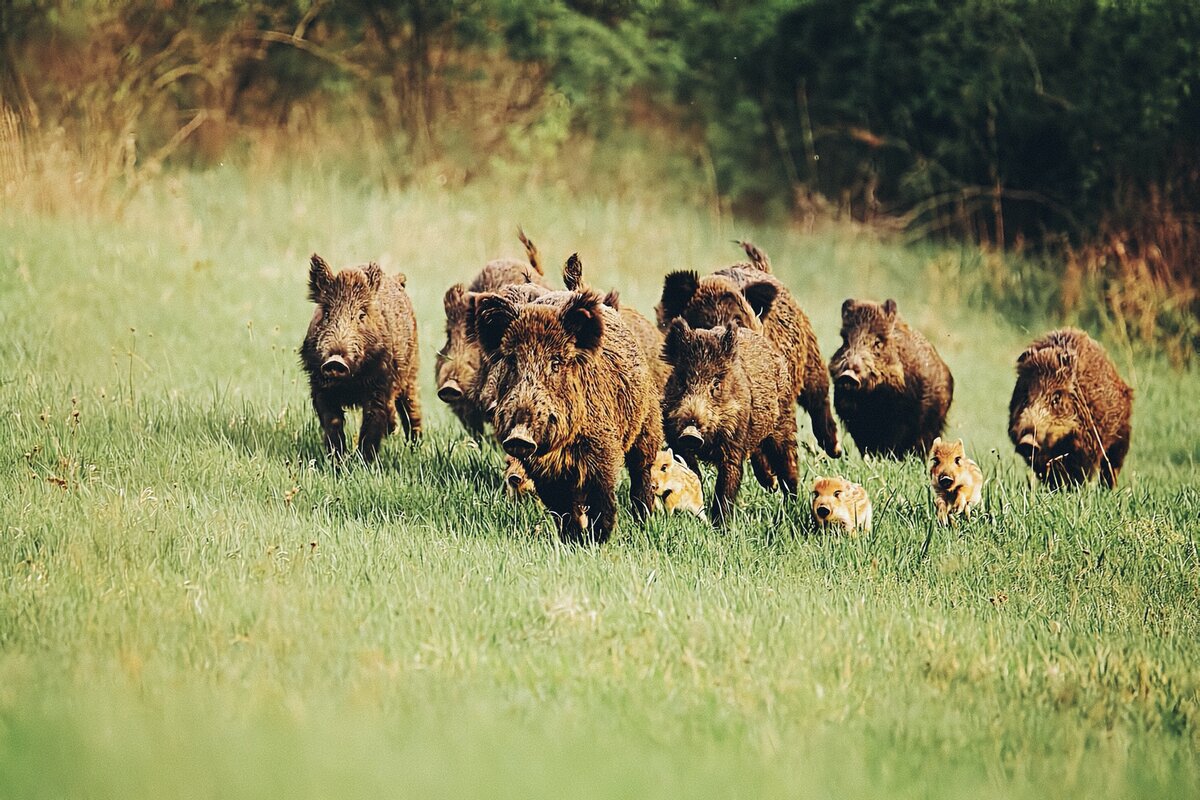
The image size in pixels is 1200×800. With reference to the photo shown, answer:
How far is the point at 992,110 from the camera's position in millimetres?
16062

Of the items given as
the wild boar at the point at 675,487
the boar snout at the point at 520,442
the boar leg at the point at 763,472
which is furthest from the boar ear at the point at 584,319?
the boar leg at the point at 763,472

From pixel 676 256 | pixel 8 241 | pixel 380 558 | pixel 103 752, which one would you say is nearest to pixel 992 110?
pixel 676 256

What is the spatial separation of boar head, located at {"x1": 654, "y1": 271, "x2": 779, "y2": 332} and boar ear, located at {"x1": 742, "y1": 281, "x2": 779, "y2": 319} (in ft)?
0.54

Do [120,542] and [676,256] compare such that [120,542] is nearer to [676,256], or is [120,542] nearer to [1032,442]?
[1032,442]

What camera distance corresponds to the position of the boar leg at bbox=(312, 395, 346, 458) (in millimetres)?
7516

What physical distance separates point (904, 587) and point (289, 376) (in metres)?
5.11

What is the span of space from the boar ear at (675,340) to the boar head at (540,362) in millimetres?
758

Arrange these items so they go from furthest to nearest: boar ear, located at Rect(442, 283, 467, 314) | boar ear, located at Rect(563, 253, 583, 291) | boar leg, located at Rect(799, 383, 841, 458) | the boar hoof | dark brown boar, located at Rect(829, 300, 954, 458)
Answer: boar leg, located at Rect(799, 383, 841, 458)
dark brown boar, located at Rect(829, 300, 954, 458)
boar ear, located at Rect(442, 283, 467, 314)
boar ear, located at Rect(563, 253, 583, 291)
the boar hoof

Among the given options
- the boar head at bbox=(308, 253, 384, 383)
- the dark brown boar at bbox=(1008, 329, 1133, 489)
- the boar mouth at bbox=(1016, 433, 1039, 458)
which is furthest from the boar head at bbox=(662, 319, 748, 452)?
the dark brown boar at bbox=(1008, 329, 1133, 489)

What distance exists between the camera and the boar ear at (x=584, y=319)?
19.2 ft

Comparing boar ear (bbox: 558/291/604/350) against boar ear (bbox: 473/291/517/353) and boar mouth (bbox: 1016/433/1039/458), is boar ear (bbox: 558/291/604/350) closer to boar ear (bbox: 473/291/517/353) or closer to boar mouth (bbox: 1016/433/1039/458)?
boar ear (bbox: 473/291/517/353)

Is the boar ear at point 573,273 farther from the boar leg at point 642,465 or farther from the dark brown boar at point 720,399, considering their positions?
the boar leg at point 642,465

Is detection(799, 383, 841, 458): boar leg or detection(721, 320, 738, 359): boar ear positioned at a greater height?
detection(721, 320, 738, 359): boar ear

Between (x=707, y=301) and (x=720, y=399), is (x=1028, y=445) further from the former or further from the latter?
(x=720, y=399)
